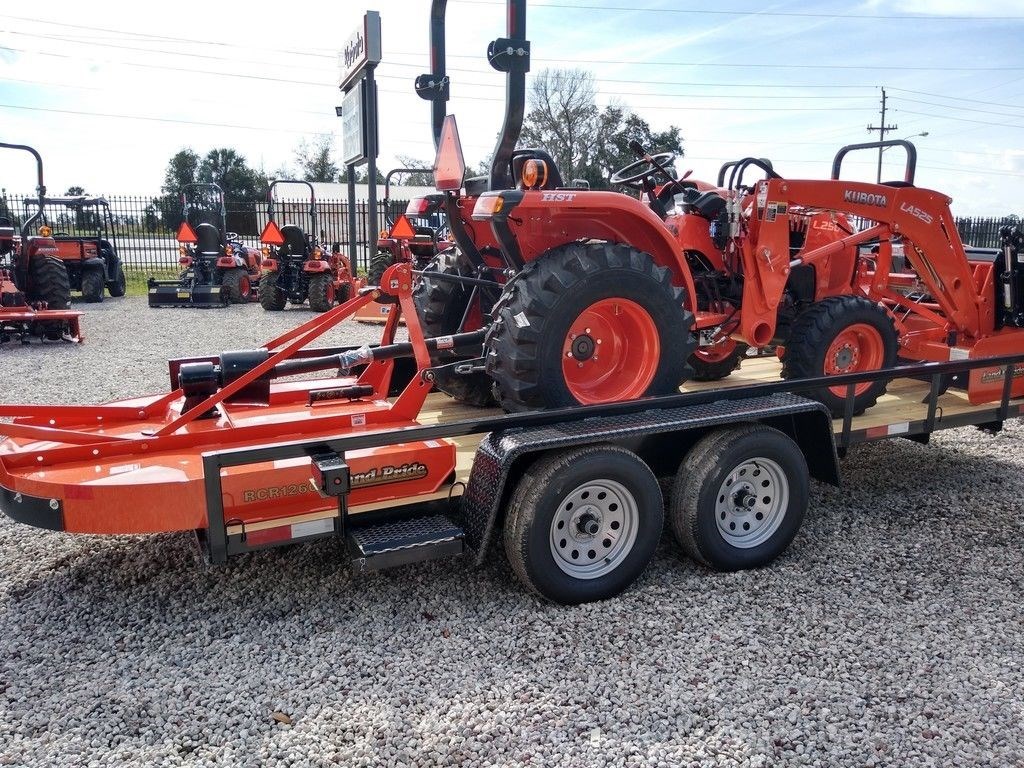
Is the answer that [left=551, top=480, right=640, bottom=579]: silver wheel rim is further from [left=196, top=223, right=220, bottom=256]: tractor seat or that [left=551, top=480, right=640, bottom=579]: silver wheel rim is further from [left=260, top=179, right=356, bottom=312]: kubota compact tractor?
[left=196, top=223, right=220, bottom=256]: tractor seat

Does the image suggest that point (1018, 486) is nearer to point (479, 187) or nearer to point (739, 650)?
point (739, 650)

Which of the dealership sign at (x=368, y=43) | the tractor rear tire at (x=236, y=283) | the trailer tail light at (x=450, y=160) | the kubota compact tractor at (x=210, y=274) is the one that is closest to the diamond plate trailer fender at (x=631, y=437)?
the trailer tail light at (x=450, y=160)

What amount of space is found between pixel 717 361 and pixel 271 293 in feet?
35.4

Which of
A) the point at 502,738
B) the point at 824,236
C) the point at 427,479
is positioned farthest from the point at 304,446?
the point at 824,236

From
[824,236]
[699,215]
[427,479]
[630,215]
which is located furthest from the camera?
[824,236]

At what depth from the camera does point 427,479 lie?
3.43 m

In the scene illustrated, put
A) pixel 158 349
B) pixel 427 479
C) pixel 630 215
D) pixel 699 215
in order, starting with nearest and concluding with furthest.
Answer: pixel 427 479, pixel 630 215, pixel 699 215, pixel 158 349

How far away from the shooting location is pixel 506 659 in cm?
303

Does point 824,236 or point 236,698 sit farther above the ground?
point 824,236

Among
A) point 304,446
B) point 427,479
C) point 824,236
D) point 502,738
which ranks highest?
point 824,236

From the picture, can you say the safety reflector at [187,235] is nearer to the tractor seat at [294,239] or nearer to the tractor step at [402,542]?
the tractor seat at [294,239]

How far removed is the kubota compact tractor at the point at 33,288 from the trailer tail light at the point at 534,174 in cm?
896

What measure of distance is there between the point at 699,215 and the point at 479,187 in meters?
1.42

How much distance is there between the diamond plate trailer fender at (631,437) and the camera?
10.7ft
